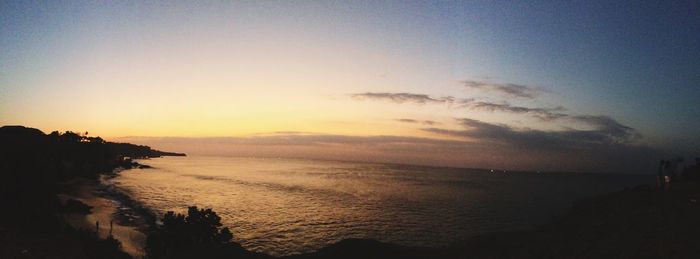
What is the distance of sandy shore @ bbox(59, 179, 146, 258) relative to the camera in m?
35.1

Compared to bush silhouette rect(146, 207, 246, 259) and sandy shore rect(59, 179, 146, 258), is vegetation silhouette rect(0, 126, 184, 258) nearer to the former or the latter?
sandy shore rect(59, 179, 146, 258)

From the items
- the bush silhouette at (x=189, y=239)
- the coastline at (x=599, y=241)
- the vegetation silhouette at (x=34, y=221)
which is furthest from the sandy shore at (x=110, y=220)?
the bush silhouette at (x=189, y=239)

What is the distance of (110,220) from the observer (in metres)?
46.5

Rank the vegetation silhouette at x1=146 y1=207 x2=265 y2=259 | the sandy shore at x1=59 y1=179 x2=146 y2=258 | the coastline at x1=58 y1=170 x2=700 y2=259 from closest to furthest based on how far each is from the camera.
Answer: the coastline at x1=58 y1=170 x2=700 y2=259, the vegetation silhouette at x1=146 y1=207 x2=265 y2=259, the sandy shore at x1=59 y1=179 x2=146 y2=258

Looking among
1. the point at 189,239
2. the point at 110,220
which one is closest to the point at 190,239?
the point at 189,239

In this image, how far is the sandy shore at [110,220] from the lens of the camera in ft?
115

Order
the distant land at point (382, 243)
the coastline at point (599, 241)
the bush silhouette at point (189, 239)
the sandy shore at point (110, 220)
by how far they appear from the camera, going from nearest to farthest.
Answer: the coastline at point (599, 241)
the distant land at point (382, 243)
the bush silhouette at point (189, 239)
the sandy shore at point (110, 220)

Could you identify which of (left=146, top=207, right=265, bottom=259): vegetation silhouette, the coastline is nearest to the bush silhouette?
(left=146, top=207, right=265, bottom=259): vegetation silhouette

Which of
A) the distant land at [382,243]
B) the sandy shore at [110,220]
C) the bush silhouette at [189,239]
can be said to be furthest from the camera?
the sandy shore at [110,220]

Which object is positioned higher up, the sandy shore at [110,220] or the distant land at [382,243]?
the distant land at [382,243]

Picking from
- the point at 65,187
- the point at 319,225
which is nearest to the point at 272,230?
the point at 319,225

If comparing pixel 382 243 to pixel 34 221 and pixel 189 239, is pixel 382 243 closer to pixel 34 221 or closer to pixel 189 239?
pixel 189 239

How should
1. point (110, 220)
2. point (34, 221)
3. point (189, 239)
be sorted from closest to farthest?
point (189, 239)
point (34, 221)
point (110, 220)

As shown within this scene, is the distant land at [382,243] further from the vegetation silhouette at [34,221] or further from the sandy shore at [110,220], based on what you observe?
the sandy shore at [110,220]
